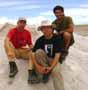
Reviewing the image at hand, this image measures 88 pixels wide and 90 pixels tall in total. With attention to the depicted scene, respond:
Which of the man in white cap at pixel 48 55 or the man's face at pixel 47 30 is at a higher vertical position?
the man's face at pixel 47 30

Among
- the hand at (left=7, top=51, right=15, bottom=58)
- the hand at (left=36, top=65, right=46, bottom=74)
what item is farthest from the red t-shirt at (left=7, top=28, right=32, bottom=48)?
the hand at (left=36, top=65, right=46, bottom=74)

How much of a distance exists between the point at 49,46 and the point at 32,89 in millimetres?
Answer: 1037

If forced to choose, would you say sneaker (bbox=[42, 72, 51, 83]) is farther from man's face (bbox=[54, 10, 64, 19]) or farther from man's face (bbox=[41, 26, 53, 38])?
man's face (bbox=[54, 10, 64, 19])

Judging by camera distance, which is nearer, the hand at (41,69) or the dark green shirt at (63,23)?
the hand at (41,69)

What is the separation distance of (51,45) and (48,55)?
304 mm

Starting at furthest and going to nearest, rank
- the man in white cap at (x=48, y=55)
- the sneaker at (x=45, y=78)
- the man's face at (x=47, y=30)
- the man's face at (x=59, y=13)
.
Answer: the man's face at (x=59, y=13)
the sneaker at (x=45, y=78)
the man's face at (x=47, y=30)
the man in white cap at (x=48, y=55)

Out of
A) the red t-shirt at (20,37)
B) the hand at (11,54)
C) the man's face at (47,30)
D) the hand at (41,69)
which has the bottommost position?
the hand at (41,69)

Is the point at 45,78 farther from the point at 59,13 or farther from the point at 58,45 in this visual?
the point at 59,13

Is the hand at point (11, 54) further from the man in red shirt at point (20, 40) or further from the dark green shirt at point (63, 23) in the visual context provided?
the dark green shirt at point (63, 23)

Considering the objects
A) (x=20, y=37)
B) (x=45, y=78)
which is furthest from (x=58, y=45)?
(x=20, y=37)

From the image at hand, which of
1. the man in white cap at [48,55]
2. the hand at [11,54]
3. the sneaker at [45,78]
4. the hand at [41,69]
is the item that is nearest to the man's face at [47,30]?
the man in white cap at [48,55]

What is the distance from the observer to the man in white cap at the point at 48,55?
8961mm

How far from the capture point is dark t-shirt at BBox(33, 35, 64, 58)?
29.9 feet

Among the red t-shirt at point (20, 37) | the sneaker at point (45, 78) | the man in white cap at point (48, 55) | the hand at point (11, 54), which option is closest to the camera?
the man in white cap at point (48, 55)
